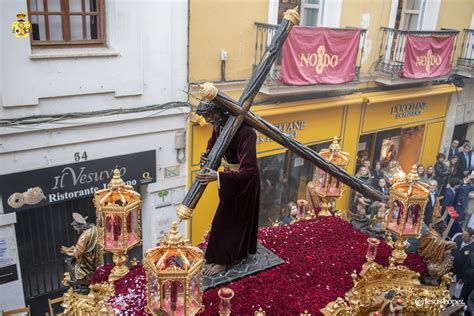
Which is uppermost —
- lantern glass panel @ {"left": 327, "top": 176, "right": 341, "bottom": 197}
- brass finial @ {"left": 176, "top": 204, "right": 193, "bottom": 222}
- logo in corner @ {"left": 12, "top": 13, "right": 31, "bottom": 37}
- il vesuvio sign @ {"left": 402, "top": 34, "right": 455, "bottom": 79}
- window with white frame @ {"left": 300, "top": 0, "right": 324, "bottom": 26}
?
window with white frame @ {"left": 300, "top": 0, "right": 324, "bottom": 26}

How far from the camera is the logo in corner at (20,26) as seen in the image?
22.8ft

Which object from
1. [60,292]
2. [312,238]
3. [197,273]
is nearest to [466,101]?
[312,238]

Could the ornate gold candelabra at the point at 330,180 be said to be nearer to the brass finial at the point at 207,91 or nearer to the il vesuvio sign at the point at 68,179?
the brass finial at the point at 207,91

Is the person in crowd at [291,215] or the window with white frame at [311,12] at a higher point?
the window with white frame at [311,12]

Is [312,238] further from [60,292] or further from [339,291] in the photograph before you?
[60,292]

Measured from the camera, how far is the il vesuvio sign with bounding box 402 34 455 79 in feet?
38.2

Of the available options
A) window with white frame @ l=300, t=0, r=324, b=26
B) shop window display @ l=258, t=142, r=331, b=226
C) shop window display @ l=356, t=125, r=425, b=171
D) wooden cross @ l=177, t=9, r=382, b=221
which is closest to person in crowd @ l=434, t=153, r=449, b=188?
shop window display @ l=356, t=125, r=425, b=171

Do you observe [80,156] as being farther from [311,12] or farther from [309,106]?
[311,12]

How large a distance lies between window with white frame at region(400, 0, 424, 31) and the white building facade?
267 inches

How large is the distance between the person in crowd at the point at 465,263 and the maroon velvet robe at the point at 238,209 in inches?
137

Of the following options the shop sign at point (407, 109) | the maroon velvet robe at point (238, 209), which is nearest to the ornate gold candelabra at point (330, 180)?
the maroon velvet robe at point (238, 209)

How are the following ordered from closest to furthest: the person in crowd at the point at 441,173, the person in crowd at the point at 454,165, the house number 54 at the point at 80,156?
the house number 54 at the point at 80,156
the person in crowd at the point at 441,173
the person in crowd at the point at 454,165

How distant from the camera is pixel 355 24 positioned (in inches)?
446

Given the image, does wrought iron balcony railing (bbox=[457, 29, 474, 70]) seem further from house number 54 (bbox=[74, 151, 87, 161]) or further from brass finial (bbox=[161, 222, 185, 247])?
brass finial (bbox=[161, 222, 185, 247])
